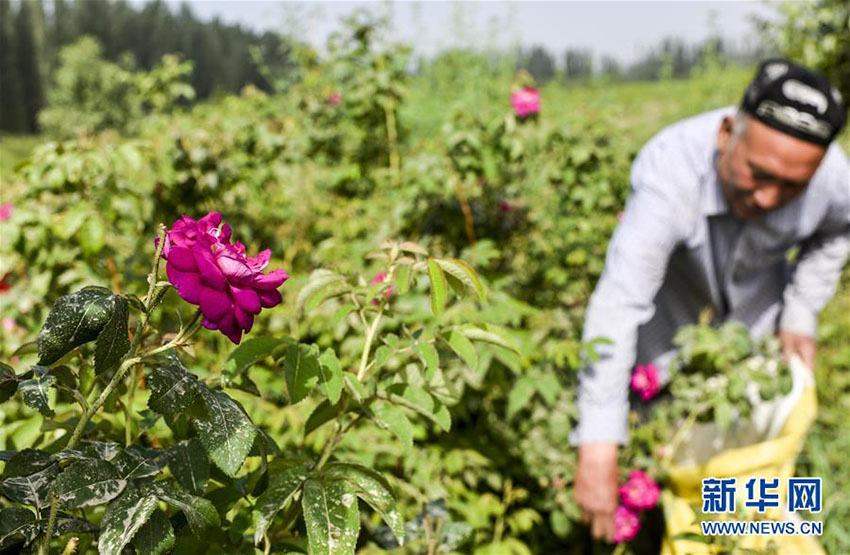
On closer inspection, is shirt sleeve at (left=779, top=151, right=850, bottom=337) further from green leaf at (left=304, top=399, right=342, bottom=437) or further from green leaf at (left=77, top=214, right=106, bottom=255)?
green leaf at (left=77, top=214, right=106, bottom=255)

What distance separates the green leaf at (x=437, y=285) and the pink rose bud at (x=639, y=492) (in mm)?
1286

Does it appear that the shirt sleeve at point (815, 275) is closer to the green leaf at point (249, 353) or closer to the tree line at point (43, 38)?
the green leaf at point (249, 353)

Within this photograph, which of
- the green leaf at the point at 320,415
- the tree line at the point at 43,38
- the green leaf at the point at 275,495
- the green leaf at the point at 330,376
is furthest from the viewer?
the tree line at the point at 43,38

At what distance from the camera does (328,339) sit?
1.66 meters

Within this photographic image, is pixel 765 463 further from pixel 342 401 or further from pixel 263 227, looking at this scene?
pixel 263 227

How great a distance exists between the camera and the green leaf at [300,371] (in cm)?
81

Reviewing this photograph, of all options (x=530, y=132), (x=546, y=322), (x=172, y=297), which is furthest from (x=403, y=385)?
(x=530, y=132)

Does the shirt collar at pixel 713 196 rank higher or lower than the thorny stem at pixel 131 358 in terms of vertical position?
lower

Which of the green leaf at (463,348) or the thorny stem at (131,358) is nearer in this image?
the thorny stem at (131,358)

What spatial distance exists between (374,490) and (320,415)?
0.63 feet

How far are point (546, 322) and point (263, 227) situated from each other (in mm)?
1206

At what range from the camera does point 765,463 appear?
1.86 meters

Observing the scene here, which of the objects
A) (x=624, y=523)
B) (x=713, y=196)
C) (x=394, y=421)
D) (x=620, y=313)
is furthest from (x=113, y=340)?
(x=713, y=196)

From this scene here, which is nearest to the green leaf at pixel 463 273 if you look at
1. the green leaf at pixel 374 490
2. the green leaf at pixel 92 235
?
the green leaf at pixel 374 490
